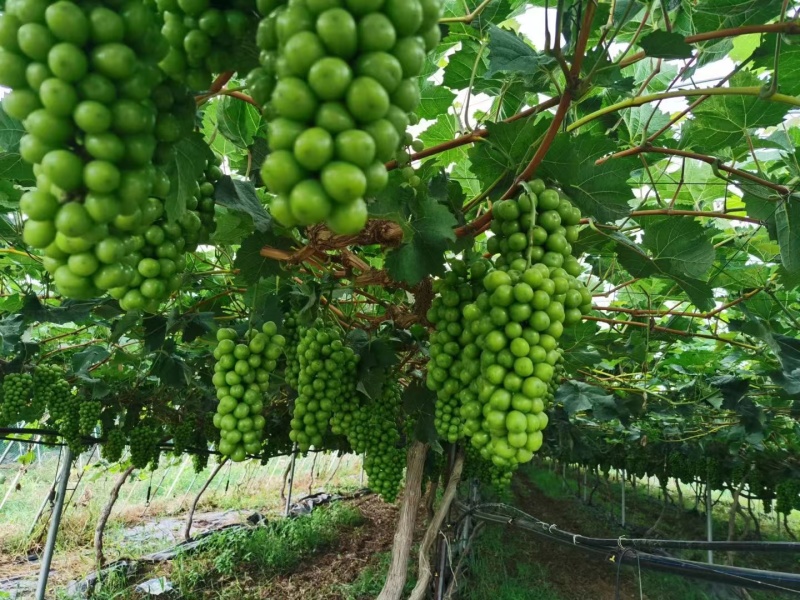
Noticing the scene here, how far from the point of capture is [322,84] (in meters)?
0.47

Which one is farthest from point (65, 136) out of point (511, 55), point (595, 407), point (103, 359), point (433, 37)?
point (103, 359)

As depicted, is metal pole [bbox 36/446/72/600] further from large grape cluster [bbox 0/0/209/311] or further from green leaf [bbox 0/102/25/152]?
large grape cluster [bbox 0/0/209/311]

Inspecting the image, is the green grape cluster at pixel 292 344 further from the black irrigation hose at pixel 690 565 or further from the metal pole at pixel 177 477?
the metal pole at pixel 177 477

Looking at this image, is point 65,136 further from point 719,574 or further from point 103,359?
point 103,359

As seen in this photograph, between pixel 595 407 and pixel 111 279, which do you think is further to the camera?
pixel 595 407

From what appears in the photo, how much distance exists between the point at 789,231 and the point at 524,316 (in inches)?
45.4

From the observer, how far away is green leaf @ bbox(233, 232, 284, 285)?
1.46 m

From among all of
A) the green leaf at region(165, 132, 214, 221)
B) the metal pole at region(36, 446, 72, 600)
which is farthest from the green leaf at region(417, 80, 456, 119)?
the metal pole at region(36, 446, 72, 600)

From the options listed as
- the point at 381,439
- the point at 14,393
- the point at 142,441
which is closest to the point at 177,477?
the point at 142,441

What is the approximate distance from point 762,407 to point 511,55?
4.53 metres

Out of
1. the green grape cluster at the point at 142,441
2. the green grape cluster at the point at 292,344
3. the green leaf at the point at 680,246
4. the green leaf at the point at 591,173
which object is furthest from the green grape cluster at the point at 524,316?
the green grape cluster at the point at 142,441

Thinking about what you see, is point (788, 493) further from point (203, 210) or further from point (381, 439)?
point (203, 210)

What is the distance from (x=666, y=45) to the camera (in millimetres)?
1196

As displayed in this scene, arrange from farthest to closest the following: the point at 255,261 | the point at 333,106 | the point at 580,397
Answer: the point at 580,397 → the point at 255,261 → the point at 333,106
